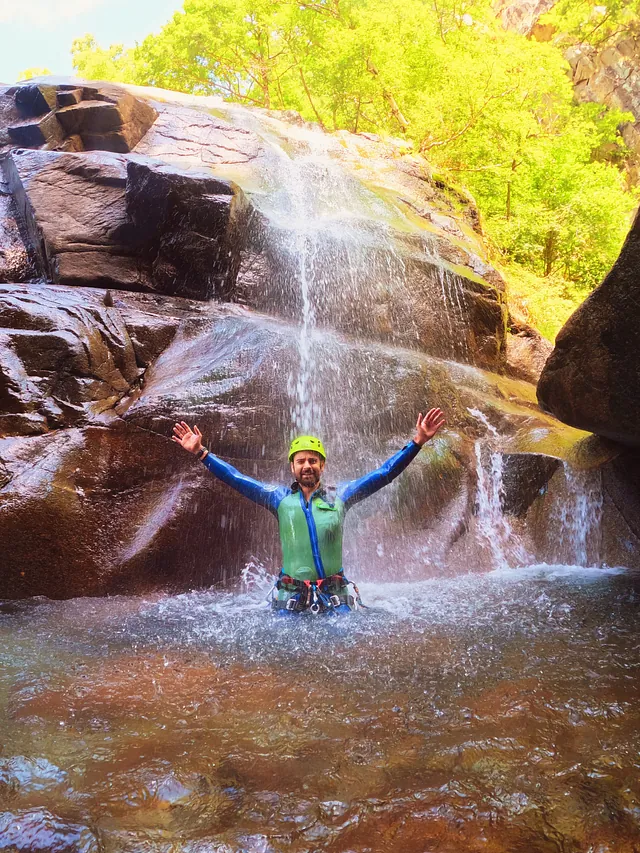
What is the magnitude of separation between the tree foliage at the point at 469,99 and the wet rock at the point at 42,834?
15104mm

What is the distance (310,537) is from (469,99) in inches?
575

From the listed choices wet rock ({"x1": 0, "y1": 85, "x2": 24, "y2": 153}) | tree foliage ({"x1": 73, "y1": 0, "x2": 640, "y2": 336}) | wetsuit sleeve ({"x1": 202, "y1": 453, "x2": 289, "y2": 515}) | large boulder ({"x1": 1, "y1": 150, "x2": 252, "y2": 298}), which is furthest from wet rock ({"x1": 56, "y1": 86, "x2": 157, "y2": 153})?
wetsuit sleeve ({"x1": 202, "y1": 453, "x2": 289, "y2": 515})

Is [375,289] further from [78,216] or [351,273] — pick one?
[78,216]

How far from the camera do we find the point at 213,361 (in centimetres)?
690

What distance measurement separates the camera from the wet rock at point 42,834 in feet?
6.57

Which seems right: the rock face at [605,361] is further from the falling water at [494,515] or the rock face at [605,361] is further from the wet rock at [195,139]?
the wet rock at [195,139]

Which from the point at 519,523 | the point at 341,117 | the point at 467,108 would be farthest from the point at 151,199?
the point at 341,117

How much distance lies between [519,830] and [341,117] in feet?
74.0

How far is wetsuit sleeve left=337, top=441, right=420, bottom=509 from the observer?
4.84 metres

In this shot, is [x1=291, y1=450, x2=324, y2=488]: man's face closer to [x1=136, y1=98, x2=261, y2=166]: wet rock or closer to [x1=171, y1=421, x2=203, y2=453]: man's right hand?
[x1=171, y1=421, x2=203, y2=453]: man's right hand

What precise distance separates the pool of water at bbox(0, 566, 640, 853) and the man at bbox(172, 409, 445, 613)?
0.18 meters

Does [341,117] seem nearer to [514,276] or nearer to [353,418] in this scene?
[514,276]

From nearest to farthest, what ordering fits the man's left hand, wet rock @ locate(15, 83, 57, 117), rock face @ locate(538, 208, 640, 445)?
the man's left hand → rock face @ locate(538, 208, 640, 445) → wet rock @ locate(15, 83, 57, 117)

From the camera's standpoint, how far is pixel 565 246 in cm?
1586
